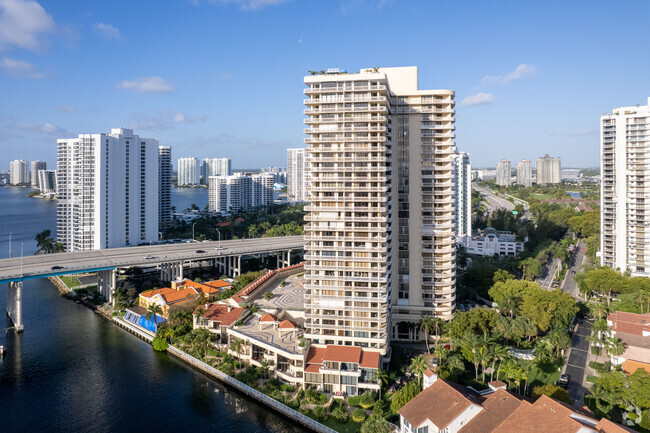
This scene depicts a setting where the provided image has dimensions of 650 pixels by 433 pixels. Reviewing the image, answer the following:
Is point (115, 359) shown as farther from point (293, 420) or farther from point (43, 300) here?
point (43, 300)

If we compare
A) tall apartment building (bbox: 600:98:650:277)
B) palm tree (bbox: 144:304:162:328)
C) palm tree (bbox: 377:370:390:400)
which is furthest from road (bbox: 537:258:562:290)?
palm tree (bbox: 144:304:162:328)

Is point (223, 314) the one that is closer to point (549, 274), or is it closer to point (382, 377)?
point (382, 377)

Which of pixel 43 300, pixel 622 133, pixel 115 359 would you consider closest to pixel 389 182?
pixel 115 359

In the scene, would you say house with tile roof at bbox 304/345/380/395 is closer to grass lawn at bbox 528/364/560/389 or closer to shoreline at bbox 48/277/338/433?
shoreline at bbox 48/277/338/433

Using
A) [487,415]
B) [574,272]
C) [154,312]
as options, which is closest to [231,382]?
[154,312]

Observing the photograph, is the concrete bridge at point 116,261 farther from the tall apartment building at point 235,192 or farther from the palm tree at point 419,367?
the tall apartment building at point 235,192

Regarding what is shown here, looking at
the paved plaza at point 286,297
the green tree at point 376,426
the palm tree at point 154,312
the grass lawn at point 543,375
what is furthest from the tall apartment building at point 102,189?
the grass lawn at point 543,375
